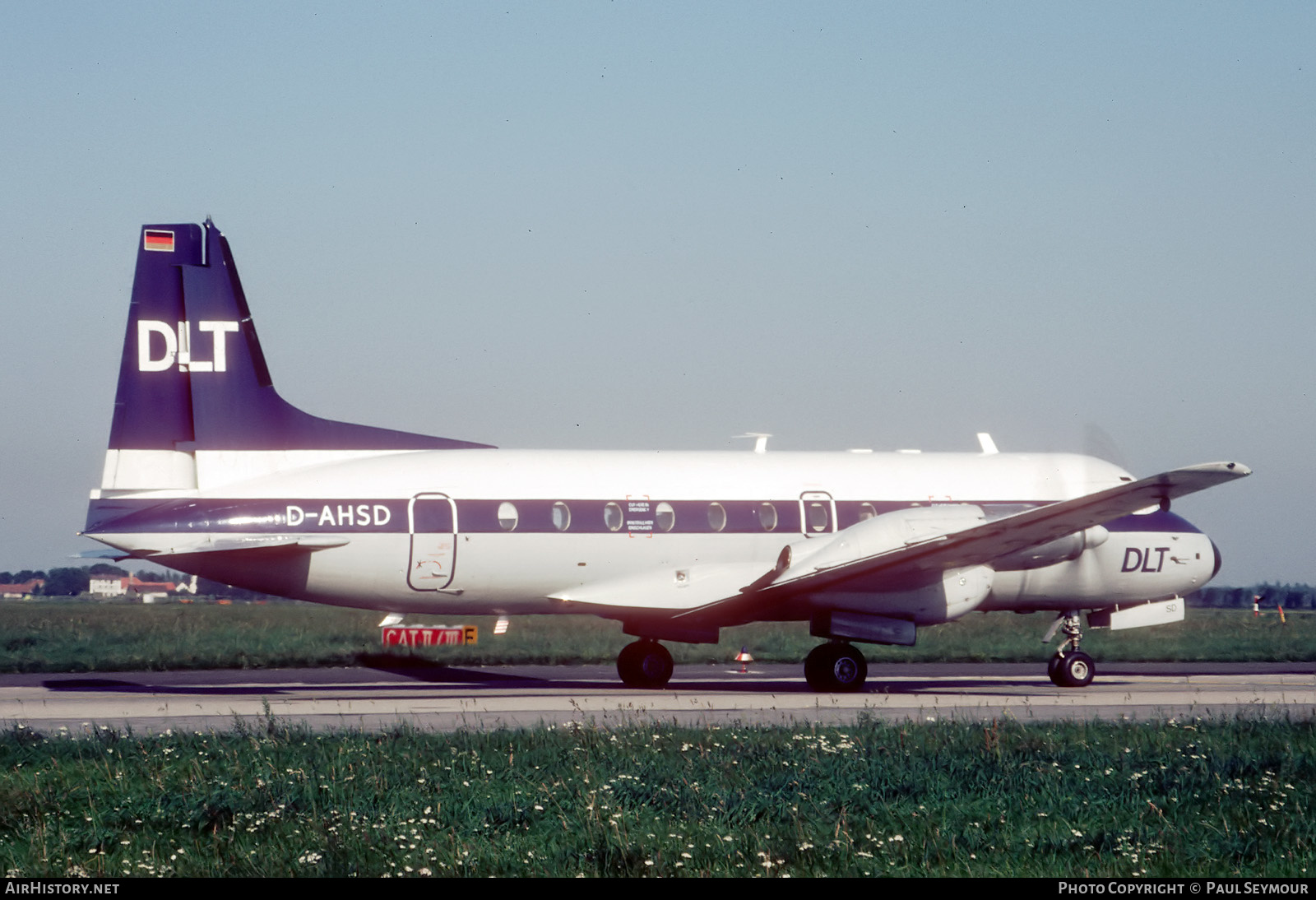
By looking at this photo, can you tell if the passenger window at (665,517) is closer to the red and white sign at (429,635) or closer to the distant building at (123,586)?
the red and white sign at (429,635)

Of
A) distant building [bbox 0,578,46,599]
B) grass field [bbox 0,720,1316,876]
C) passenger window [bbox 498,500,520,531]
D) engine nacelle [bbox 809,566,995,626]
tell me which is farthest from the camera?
distant building [bbox 0,578,46,599]

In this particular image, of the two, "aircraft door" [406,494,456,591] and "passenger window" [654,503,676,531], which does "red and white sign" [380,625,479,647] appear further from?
"passenger window" [654,503,676,531]

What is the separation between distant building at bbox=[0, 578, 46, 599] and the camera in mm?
159125

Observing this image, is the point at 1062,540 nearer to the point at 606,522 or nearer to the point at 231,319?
the point at 606,522

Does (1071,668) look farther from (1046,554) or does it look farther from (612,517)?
(612,517)

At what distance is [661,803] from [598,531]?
11.3 meters

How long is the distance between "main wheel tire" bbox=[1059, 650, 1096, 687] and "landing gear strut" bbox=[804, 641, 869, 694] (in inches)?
156

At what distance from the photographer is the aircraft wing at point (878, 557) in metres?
20.6

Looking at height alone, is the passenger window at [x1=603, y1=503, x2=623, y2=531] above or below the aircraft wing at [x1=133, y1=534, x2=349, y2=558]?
above

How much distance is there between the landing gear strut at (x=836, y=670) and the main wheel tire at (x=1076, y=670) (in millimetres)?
3951

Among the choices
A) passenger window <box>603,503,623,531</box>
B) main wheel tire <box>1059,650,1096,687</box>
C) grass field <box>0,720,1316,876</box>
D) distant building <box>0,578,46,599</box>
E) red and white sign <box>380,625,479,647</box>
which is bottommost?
grass field <box>0,720,1316,876</box>

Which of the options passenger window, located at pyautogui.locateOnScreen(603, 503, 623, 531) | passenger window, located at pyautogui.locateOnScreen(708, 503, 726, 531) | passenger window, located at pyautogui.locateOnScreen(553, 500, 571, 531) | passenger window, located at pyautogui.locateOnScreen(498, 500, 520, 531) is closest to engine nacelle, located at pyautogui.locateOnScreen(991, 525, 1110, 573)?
passenger window, located at pyautogui.locateOnScreen(708, 503, 726, 531)

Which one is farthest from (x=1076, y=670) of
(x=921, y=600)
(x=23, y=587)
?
(x=23, y=587)

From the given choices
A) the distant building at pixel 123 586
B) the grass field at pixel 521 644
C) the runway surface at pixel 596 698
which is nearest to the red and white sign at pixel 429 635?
the grass field at pixel 521 644
